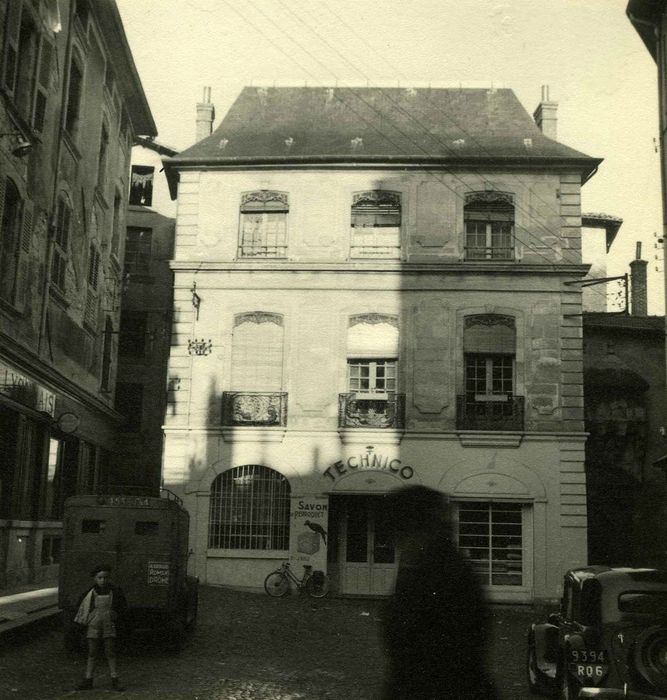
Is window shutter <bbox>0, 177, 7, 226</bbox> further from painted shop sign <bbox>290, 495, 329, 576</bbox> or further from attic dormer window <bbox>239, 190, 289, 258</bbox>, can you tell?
painted shop sign <bbox>290, 495, 329, 576</bbox>

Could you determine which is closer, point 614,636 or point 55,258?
point 614,636

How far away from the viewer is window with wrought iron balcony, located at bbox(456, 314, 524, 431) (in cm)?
2383

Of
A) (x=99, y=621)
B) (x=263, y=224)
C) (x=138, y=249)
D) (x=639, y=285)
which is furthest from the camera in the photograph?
(x=138, y=249)

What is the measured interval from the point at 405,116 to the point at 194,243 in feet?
23.1

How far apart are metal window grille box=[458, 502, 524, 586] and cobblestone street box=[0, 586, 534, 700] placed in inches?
182

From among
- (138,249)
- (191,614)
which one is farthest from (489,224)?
(138,249)

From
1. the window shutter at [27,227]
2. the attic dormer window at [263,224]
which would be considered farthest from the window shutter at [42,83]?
the attic dormer window at [263,224]

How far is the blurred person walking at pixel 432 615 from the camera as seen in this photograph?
5434mm

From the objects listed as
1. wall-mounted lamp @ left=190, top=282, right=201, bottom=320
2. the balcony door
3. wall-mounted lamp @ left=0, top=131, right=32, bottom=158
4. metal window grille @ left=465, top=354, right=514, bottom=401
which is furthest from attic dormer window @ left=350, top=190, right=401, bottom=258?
wall-mounted lamp @ left=0, top=131, right=32, bottom=158

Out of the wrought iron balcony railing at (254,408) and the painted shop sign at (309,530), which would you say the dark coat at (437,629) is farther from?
the wrought iron balcony railing at (254,408)

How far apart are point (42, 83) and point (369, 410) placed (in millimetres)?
10726

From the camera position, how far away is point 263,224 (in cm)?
2530

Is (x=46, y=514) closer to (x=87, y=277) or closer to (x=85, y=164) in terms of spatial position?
(x=87, y=277)

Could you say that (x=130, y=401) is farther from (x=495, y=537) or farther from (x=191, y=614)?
(x=191, y=614)
